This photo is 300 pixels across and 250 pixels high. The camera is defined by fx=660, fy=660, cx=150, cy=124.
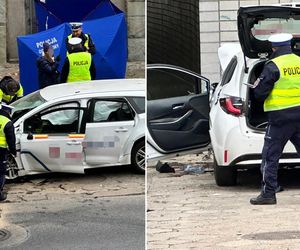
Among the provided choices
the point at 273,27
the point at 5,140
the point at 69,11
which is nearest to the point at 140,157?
the point at 5,140

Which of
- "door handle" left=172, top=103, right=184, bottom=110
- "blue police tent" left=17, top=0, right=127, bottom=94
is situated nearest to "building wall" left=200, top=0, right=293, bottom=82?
"blue police tent" left=17, top=0, right=127, bottom=94

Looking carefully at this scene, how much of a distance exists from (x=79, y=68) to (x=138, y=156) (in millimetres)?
2141

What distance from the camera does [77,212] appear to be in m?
6.52

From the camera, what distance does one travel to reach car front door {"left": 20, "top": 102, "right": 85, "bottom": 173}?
7.33m

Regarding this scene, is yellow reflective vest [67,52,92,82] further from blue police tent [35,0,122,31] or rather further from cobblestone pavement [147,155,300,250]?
cobblestone pavement [147,155,300,250]

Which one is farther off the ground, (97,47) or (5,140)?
(97,47)

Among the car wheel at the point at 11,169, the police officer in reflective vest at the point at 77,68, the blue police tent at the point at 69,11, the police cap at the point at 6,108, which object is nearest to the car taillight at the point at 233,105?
the police cap at the point at 6,108

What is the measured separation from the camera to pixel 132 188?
24.1ft

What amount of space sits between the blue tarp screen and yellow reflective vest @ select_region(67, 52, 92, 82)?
0.62m

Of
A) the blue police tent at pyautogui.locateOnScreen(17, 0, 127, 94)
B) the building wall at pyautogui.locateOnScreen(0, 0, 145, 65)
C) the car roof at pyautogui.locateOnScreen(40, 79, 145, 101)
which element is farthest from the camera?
the building wall at pyautogui.locateOnScreen(0, 0, 145, 65)

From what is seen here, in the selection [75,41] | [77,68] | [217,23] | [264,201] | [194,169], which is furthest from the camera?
[217,23]

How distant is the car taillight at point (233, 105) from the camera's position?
583 cm

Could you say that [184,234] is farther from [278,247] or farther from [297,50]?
[297,50]

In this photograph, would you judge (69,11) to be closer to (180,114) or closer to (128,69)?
(128,69)
